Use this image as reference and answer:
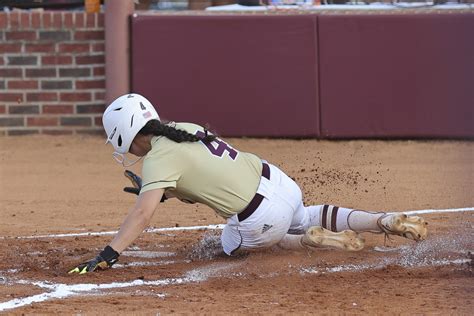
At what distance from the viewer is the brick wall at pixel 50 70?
1072cm

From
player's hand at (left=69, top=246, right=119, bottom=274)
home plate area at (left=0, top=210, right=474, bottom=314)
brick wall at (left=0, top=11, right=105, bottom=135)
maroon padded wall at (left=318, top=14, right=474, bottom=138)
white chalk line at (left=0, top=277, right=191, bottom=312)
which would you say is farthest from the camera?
brick wall at (left=0, top=11, right=105, bottom=135)

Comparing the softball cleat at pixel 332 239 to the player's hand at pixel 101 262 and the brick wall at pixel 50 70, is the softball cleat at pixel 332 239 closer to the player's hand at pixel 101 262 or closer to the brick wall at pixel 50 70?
the player's hand at pixel 101 262

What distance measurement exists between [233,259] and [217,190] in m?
0.56

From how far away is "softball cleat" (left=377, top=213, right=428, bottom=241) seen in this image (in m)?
5.60

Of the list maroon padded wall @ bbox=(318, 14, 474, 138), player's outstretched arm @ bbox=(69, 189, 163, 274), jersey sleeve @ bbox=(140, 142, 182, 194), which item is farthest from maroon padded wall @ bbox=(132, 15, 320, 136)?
player's outstretched arm @ bbox=(69, 189, 163, 274)

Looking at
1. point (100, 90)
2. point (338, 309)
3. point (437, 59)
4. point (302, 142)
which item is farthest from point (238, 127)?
point (338, 309)

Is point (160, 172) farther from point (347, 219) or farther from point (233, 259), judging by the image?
point (347, 219)

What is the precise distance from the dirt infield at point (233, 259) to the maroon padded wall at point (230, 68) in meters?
0.67


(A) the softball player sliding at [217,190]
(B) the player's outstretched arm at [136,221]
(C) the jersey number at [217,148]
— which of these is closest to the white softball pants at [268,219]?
(A) the softball player sliding at [217,190]

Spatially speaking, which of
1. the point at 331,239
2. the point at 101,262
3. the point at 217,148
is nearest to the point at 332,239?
the point at 331,239

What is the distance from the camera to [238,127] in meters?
10.5

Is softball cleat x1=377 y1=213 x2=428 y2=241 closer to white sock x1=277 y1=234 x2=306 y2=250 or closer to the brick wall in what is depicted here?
white sock x1=277 y1=234 x2=306 y2=250

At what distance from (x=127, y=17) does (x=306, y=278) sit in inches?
227

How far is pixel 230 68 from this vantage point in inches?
412
